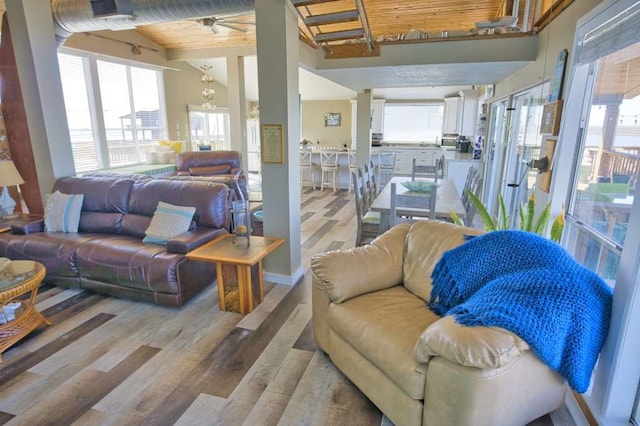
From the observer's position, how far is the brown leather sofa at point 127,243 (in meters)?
2.78

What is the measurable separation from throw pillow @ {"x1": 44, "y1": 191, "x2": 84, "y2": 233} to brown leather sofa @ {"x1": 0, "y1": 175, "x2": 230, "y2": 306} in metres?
0.08

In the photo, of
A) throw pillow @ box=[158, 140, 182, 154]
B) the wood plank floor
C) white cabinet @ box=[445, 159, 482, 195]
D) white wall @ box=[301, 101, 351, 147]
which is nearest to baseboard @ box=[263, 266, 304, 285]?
the wood plank floor

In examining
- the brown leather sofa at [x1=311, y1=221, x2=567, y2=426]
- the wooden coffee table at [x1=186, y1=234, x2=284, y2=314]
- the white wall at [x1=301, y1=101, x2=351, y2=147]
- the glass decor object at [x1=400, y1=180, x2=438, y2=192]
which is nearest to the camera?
the brown leather sofa at [x1=311, y1=221, x2=567, y2=426]

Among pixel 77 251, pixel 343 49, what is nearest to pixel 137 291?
pixel 77 251

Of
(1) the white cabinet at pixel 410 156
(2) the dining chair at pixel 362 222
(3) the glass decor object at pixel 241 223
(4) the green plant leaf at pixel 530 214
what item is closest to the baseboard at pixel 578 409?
(4) the green plant leaf at pixel 530 214

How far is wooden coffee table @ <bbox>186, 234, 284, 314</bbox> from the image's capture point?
8.69ft

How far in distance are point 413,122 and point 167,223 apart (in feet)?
25.6

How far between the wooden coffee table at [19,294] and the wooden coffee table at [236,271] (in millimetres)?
1020

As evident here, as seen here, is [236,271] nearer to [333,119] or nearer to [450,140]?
[450,140]

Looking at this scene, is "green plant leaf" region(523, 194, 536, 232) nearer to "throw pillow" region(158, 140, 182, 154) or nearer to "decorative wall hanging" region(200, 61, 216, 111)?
"decorative wall hanging" region(200, 61, 216, 111)

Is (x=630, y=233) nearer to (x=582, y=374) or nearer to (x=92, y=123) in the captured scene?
(x=582, y=374)

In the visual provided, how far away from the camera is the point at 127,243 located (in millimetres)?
3059

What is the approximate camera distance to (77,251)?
302cm

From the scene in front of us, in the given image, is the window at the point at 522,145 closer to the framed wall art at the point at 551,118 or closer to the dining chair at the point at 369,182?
the framed wall art at the point at 551,118
